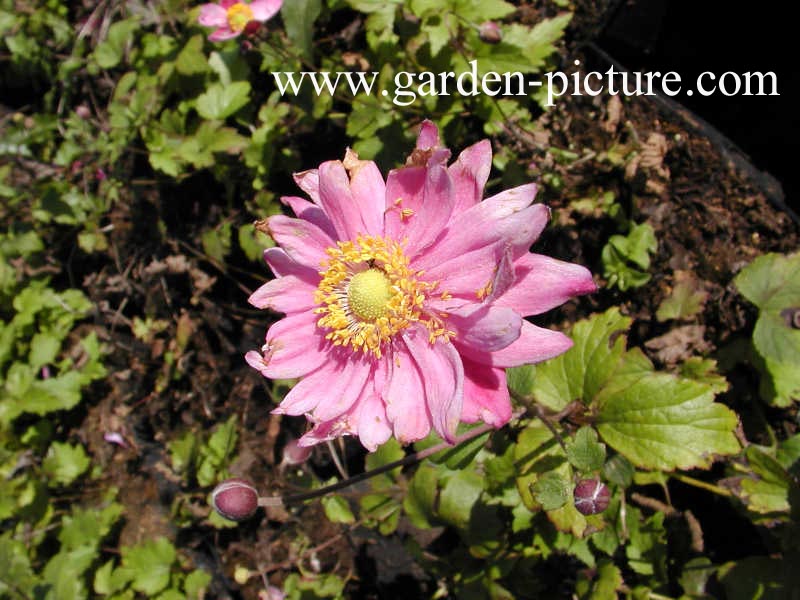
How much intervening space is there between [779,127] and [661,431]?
1762 mm

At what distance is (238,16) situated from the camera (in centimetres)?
273

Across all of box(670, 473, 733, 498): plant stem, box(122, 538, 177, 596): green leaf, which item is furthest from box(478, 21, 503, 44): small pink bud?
box(122, 538, 177, 596): green leaf

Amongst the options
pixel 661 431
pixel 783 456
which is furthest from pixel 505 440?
pixel 783 456

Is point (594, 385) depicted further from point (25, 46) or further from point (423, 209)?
point (25, 46)

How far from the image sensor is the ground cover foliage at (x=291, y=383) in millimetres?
1988

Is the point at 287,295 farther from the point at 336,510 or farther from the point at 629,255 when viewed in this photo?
the point at 629,255

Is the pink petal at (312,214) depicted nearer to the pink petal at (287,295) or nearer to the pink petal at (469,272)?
the pink petal at (287,295)

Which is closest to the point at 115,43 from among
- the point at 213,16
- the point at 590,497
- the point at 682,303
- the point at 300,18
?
the point at 213,16

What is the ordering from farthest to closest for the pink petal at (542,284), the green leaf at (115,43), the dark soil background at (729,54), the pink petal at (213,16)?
the green leaf at (115,43)
the pink petal at (213,16)
the dark soil background at (729,54)
the pink petal at (542,284)

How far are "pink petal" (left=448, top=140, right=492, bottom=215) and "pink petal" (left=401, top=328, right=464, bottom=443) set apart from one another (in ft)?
1.13

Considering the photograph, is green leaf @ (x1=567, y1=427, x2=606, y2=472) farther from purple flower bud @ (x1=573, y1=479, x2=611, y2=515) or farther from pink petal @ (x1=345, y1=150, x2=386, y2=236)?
pink petal @ (x1=345, y1=150, x2=386, y2=236)

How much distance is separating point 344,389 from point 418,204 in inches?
20.6

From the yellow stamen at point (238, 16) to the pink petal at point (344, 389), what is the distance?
1.92m

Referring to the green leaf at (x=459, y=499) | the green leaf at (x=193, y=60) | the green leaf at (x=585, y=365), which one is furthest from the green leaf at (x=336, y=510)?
the green leaf at (x=193, y=60)
